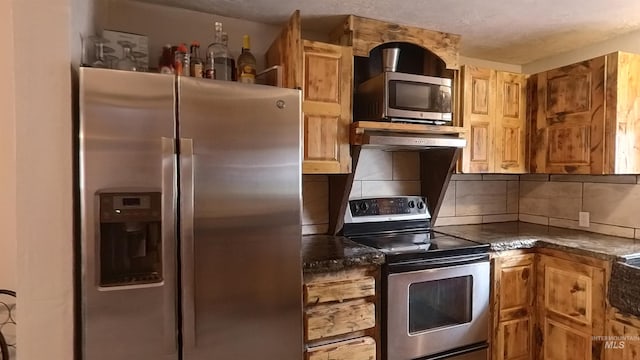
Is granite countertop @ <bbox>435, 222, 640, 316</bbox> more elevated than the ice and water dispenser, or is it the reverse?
the ice and water dispenser

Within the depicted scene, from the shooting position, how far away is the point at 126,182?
134cm

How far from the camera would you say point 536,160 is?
263cm

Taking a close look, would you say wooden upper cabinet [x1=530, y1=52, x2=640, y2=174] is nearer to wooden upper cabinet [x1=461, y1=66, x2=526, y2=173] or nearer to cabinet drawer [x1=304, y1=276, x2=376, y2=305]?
wooden upper cabinet [x1=461, y1=66, x2=526, y2=173]

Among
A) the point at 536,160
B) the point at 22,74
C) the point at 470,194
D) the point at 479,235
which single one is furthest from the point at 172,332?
the point at 536,160

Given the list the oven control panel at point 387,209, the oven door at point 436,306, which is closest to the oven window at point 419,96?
the oven control panel at point 387,209

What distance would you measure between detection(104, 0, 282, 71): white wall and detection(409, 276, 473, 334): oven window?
1725 millimetres

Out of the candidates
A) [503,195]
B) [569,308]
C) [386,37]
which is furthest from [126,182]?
[503,195]

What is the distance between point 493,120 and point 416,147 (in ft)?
2.18

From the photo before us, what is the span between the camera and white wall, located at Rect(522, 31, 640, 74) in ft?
7.74

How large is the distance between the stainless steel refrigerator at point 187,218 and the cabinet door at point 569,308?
1586 mm

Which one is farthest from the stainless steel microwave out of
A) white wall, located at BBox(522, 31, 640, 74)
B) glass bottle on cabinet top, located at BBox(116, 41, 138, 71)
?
glass bottle on cabinet top, located at BBox(116, 41, 138, 71)

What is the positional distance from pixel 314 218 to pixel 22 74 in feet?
5.33

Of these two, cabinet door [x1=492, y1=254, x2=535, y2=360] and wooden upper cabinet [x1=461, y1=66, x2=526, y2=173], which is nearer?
cabinet door [x1=492, y1=254, x2=535, y2=360]

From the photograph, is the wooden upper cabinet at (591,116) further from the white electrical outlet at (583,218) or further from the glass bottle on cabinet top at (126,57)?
the glass bottle on cabinet top at (126,57)
